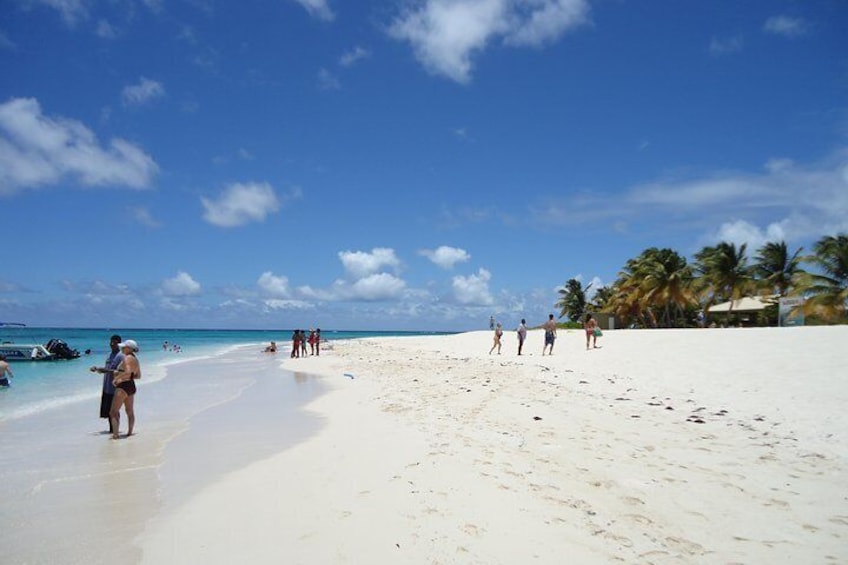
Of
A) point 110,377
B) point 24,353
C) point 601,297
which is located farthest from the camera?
point 601,297

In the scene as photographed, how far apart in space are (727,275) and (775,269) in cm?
387

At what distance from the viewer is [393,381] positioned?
58.2 ft

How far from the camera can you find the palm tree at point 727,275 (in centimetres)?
4188

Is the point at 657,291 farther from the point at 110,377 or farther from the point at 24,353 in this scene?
the point at 24,353

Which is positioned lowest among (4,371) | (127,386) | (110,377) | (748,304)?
(4,371)

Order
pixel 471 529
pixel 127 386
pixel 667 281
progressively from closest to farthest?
pixel 471 529
pixel 127 386
pixel 667 281

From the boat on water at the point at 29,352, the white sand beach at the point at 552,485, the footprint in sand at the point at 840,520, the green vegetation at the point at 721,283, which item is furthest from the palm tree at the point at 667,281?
the boat on water at the point at 29,352

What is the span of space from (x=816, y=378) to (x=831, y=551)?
881cm

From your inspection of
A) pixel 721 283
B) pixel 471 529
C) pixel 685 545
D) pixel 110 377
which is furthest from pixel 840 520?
pixel 721 283

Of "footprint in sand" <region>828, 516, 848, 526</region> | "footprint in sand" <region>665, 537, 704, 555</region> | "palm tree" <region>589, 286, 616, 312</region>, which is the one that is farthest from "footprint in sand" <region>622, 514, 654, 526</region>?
"palm tree" <region>589, 286, 616, 312</region>

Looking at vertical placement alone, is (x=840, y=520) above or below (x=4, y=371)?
below

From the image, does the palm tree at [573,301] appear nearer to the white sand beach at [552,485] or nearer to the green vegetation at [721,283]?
the green vegetation at [721,283]

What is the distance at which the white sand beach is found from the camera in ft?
14.6

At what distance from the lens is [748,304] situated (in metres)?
42.4
